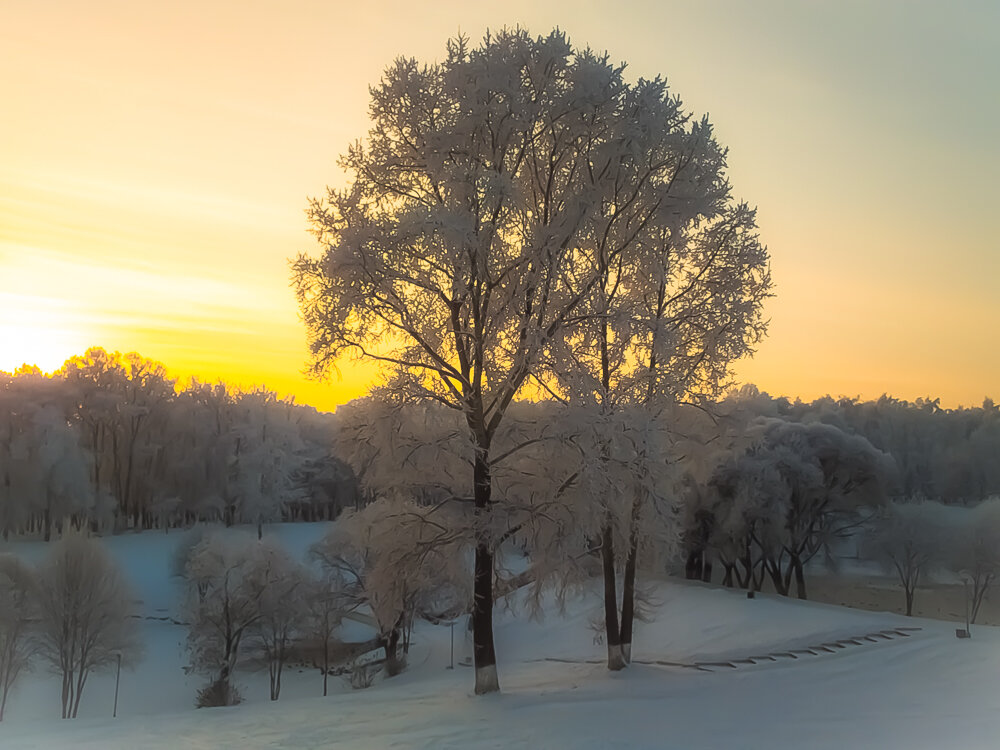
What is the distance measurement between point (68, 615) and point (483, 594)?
79.9 ft

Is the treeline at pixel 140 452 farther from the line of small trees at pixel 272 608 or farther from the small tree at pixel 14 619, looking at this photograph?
the small tree at pixel 14 619

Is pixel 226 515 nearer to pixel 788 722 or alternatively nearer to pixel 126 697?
pixel 126 697

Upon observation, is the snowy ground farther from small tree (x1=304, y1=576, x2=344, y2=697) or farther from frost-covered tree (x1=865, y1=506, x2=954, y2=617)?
frost-covered tree (x1=865, y1=506, x2=954, y2=617)

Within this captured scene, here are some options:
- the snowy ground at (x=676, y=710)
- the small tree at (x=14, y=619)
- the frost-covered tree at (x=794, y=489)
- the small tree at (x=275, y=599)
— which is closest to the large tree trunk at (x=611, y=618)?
the snowy ground at (x=676, y=710)

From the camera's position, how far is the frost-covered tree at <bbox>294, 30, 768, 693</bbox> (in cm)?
1293

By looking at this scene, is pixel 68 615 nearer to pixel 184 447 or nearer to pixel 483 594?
pixel 483 594

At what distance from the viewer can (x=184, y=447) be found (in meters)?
60.4

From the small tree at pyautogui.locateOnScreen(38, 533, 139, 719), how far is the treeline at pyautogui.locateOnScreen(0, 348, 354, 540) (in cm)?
1734

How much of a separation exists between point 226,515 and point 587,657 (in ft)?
144

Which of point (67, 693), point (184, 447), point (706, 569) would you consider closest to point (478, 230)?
point (67, 693)

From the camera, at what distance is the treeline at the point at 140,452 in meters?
47.3

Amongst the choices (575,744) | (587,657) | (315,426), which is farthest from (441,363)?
(315,426)

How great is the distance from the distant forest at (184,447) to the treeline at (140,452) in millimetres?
90

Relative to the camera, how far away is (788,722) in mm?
11297
